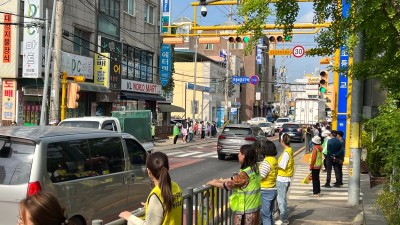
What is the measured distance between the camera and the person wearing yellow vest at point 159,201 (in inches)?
160

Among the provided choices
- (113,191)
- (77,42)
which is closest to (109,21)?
(77,42)

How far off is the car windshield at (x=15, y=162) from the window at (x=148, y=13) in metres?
33.5

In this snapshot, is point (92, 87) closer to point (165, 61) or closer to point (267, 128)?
point (165, 61)

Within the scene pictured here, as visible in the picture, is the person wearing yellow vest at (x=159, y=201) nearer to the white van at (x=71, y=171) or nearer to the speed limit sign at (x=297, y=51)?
the white van at (x=71, y=171)

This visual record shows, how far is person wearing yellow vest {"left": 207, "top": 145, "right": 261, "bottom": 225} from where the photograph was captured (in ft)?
19.4

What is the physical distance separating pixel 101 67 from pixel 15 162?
24.2m

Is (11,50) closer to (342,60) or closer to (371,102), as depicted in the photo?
(342,60)

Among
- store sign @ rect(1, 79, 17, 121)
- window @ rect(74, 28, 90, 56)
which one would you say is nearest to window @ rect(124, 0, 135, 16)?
window @ rect(74, 28, 90, 56)

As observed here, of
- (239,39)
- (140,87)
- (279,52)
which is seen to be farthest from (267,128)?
(239,39)

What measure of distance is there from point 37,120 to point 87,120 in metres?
10.7

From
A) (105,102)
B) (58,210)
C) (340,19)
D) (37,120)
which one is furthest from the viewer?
(105,102)

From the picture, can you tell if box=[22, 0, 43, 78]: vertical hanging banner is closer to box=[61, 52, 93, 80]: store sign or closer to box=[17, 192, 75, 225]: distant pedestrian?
box=[61, 52, 93, 80]: store sign

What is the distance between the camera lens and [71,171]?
6.50 metres

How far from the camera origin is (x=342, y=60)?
18.5 meters
